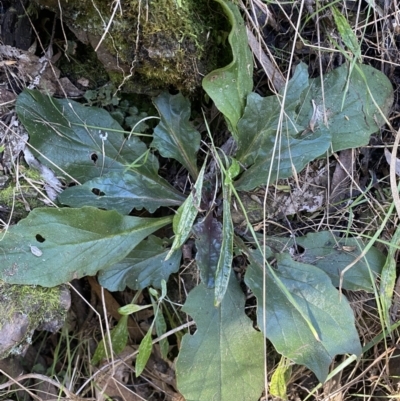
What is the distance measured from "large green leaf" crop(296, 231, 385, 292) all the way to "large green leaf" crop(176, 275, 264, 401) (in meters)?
0.25

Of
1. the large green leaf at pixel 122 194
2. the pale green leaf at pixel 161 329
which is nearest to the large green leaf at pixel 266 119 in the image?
the large green leaf at pixel 122 194

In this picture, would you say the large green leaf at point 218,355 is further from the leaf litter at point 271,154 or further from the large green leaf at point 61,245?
the large green leaf at point 61,245

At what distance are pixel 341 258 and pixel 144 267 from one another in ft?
1.76

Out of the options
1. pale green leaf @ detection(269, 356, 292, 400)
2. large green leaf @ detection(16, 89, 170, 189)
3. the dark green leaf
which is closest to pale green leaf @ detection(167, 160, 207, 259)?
the dark green leaf

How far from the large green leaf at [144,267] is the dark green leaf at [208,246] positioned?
0.10 m

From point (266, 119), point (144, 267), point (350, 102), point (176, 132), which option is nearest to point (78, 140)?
point (176, 132)

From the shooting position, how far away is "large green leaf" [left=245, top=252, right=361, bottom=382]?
3.54 ft

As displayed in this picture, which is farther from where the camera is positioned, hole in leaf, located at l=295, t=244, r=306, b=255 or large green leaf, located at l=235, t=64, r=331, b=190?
hole in leaf, located at l=295, t=244, r=306, b=255

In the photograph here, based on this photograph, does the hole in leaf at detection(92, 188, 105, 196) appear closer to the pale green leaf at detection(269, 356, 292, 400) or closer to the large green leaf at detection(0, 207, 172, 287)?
the large green leaf at detection(0, 207, 172, 287)

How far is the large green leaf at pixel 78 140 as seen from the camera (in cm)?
114

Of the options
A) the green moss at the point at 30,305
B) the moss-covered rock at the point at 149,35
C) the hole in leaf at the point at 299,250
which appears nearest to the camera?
the moss-covered rock at the point at 149,35

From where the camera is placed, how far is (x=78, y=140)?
46.9 inches

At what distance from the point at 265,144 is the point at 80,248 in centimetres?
54

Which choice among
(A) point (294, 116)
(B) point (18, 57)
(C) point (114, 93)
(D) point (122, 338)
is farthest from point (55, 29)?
(D) point (122, 338)
